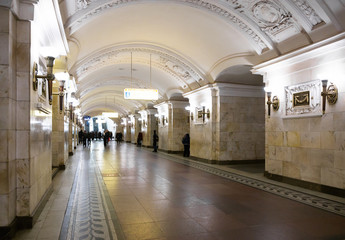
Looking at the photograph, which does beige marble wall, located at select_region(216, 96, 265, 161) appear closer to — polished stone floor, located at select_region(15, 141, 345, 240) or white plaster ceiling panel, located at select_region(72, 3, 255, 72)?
white plaster ceiling panel, located at select_region(72, 3, 255, 72)

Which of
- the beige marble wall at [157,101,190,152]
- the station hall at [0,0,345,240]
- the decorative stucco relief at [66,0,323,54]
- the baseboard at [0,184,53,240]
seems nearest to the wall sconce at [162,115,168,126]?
the beige marble wall at [157,101,190,152]

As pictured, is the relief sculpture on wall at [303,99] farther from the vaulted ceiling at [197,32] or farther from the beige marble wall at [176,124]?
the beige marble wall at [176,124]

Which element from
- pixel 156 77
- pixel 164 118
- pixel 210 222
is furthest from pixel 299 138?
pixel 164 118

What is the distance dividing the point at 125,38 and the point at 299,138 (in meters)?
6.55

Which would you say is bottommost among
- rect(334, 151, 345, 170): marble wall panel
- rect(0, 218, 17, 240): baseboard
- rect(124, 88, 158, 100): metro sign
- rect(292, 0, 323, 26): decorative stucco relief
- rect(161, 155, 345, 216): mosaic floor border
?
rect(161, 155, 345, 216): mosaic floor border

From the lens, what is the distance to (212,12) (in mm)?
Answer: 7684

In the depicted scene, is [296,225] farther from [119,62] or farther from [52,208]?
[119,62]

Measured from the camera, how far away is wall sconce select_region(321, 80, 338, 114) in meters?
6.29

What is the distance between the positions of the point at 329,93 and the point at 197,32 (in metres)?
4.50

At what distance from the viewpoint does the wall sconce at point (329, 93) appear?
629 cm

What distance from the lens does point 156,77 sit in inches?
621

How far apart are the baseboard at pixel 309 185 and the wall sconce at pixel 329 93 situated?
5.68ft

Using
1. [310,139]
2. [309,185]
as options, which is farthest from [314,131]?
[309,185]

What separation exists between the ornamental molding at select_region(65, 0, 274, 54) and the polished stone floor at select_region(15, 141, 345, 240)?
3945 millimetres
